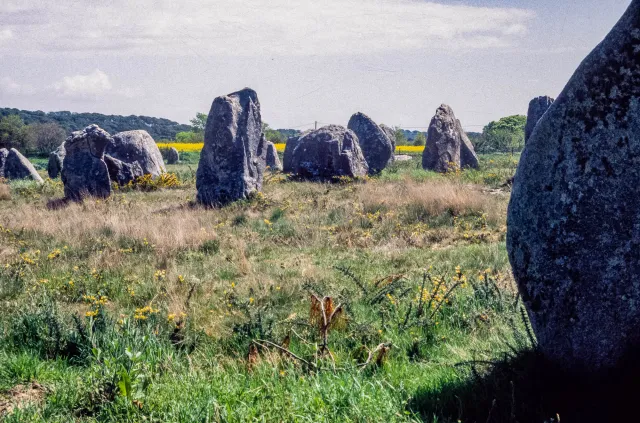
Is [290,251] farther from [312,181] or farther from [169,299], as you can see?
[312,181]

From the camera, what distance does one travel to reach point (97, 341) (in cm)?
507

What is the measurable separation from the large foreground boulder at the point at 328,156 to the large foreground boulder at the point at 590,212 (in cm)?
1679

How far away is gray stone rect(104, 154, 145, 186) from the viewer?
19.8 meters

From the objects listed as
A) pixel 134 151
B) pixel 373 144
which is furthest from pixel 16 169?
pixel 373 144

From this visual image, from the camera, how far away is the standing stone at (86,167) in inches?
674

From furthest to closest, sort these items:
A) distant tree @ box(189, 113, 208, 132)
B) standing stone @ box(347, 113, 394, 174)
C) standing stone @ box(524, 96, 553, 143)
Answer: distant tree @ box(189, 113, 208, 132)
standing stone @ box(347, 113, 394, 174)
standing stone @ box(524, 96, 553, 143)

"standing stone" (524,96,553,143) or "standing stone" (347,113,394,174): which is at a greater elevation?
"standing stone" (524,96,553,143)

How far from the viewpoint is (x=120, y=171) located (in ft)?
65.4

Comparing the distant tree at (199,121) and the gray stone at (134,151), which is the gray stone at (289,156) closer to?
the gray stone at (134,151)

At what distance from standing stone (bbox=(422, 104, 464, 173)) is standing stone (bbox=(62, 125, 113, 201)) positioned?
13.5 meters

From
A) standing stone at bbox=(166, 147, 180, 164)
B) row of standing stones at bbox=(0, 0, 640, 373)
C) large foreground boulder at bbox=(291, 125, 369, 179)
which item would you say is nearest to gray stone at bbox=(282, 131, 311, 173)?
large foreground boulder at bbox=(291, 125, 369, 179)

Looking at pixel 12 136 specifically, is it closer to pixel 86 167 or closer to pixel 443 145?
pixel 86 167

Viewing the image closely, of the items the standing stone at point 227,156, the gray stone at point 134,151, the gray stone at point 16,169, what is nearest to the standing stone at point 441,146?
the standing stone at point 227,156

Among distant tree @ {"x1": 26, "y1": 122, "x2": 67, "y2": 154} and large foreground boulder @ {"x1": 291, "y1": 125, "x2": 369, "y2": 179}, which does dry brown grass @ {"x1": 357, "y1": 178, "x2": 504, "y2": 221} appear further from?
distant tree @ {"x1": 26, "y1": 122, "x2": 67, "y2": 154}
